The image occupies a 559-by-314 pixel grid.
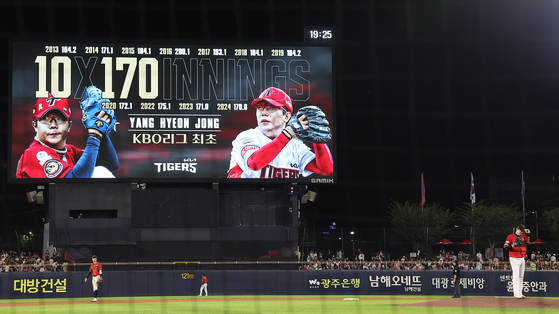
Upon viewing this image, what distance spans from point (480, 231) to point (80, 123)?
17944mm

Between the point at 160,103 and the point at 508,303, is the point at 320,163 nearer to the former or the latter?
the point at 160,103

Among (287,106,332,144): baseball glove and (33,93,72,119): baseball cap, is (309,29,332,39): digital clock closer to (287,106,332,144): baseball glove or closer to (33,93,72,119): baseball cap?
(287,106,332,144): baseball glove

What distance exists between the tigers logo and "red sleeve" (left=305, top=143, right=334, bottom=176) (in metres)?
10.6

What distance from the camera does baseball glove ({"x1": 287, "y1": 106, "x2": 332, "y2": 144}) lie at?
2850 centimetres

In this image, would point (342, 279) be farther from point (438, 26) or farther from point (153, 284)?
point (438, 26)

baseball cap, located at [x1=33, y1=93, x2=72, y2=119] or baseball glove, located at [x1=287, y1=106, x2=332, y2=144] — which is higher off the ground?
baseball cap, located at [x1=33, y1=93, x2=72, y2=119]

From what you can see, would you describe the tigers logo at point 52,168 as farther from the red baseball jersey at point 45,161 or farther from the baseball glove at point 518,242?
the baseball glove at point 518,242

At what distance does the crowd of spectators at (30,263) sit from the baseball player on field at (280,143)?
8017 mm

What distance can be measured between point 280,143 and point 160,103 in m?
5.42

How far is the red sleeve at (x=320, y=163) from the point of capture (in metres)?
28.7

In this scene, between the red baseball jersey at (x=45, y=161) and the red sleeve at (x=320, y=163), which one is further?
the red sleeve at (x=320, y=163)

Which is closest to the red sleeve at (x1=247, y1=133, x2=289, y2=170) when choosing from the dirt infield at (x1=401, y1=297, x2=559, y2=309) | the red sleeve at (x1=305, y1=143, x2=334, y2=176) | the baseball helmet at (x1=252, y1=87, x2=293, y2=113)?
the baseball helmet at (x1=252, y1=87, x2=293, y2=113)

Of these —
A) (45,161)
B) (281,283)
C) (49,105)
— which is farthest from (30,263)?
(281,283)

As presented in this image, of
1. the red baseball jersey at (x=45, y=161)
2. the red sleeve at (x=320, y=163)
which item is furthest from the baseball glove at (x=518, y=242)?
the red baseball jersey at (x=45, y=161)
